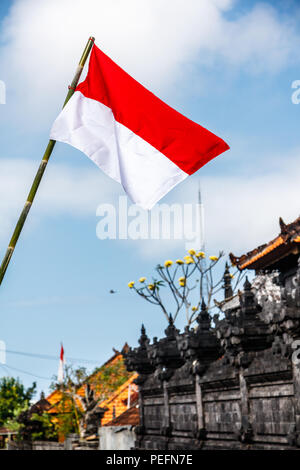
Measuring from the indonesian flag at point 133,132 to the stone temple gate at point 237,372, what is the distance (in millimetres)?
4211

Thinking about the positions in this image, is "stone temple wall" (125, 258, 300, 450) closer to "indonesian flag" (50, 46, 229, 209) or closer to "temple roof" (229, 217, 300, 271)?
"temple roof" (229, 217, 300, 271)

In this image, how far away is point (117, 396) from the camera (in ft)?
115

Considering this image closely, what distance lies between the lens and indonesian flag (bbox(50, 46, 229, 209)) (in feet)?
28.3

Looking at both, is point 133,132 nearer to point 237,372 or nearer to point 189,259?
point 237,372

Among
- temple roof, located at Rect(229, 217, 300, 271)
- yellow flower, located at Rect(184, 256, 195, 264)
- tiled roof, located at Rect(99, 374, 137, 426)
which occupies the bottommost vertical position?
tiled roof, located at Rect(99, 374, 137, 426)

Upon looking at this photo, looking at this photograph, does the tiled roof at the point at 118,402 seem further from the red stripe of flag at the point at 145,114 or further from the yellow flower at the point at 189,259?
the red stripe of flag at the point at 145,114

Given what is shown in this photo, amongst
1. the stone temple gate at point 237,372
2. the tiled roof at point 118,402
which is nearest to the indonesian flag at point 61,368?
the tiled roof at point 118,402

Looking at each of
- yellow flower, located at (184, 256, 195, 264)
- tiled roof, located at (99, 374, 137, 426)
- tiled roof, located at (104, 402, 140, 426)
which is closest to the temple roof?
tiled roof, located at (104, 402, 140, 426)

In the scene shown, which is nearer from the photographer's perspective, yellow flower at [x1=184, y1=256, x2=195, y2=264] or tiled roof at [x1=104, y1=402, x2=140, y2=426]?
tiled roof at [x1=104, y1=402, x2=140, y2=426]

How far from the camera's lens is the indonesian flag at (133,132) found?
8617mm

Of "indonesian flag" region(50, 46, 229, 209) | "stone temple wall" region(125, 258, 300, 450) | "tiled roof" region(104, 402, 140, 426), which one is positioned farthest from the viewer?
"tiled roof" region(104, 402, 140, 426)

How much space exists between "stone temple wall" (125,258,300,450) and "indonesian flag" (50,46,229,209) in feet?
14.3

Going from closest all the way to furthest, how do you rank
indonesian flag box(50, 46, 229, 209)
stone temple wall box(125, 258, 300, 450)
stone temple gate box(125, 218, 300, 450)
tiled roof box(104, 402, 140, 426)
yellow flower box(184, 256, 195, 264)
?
indonesian flag box(50, 46, 229, 209), stone temple wall box(125, 258, 300, 450), stone temple gate box(125, 218, 300, 450), tiled roof box(104, 402, 140, 426), yellow flower box(184, 256, 195, 264)
